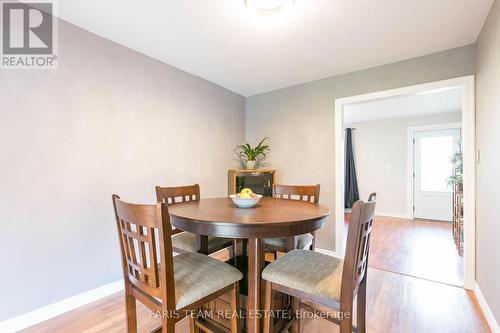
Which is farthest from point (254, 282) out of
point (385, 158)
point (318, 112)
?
point (385, 158)

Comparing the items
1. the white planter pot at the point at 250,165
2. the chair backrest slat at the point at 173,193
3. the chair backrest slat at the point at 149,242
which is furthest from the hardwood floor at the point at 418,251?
the chair backrest slat at the point at 149,242

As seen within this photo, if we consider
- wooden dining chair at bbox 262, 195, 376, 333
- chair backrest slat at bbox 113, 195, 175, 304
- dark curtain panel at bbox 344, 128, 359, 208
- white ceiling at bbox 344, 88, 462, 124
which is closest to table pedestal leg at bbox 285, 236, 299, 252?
wooden dining chair at bbox 262, 195, 376, 333

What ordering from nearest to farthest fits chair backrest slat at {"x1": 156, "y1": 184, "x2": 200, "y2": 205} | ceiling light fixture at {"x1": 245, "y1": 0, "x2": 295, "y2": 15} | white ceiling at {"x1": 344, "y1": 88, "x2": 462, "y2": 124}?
1. ceiling light fixture at {"x1": 245, "y1": 0, "x2": 295, "y2": 15}
2. chair backrest slat at {"x1": 156, "y1": 184, "x2": 200, "y2": 205}
3. white ceiling at {"x1": 344, "y1": 88, "x2": 462, "y2": 124}

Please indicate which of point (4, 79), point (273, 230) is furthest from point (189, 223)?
point (4, 79)

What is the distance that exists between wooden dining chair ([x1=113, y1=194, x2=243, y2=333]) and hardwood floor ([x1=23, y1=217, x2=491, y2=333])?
0.66 meters

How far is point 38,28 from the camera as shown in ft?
5.83

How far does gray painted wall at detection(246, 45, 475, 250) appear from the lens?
2.38m

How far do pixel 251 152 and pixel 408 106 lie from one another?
10.5 ft

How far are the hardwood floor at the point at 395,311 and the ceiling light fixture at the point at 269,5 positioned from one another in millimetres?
2188

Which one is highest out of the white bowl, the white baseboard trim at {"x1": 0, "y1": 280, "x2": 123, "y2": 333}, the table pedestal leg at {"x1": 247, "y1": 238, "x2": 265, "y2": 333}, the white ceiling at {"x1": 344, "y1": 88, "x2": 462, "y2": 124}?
the white ceiling at {"x1": 344, "y1": 88, "x2": 462, "y2": 124}

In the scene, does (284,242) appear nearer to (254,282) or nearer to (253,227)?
(254,282)

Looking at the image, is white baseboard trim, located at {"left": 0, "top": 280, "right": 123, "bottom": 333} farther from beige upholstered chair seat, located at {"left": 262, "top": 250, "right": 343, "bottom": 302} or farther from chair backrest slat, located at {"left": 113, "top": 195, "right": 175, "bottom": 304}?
beige upholstered chair seat, located at {"left": 262, "top": 250, "right": 343, "bottom": 302}

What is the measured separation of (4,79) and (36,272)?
1366mm

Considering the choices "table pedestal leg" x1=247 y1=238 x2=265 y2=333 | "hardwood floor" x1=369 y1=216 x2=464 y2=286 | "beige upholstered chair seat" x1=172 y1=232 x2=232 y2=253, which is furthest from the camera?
"hardwood floor" x1=369 y1=216 x2=464 y2=286
